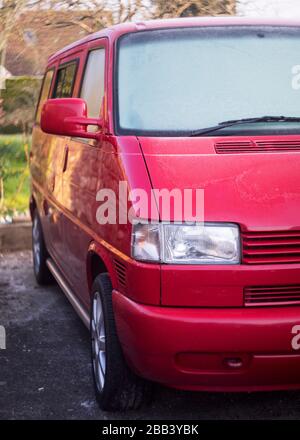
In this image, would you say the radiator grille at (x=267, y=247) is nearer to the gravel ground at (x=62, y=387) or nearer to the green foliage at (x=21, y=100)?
the gravel ground at (x=62, y=387)

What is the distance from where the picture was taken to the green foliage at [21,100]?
34.9 ft

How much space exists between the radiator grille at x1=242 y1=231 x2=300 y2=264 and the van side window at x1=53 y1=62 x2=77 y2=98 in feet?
8.33

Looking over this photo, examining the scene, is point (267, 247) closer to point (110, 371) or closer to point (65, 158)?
point (110, 371)

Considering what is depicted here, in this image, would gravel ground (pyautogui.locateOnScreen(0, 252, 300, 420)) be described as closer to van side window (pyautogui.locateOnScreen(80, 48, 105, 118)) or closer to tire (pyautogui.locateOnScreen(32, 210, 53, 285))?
tire (pyautogui.locateOnScreen(32, 210, 53, 285))

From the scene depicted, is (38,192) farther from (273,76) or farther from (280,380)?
(280,380)

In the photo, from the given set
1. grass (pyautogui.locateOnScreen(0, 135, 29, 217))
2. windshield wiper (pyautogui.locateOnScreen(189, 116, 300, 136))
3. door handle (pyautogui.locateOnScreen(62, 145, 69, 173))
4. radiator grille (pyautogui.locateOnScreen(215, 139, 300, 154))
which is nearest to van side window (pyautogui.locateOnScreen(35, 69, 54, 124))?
door handle (pyautogui.locateOnScreen(62, 145, 69, 173))

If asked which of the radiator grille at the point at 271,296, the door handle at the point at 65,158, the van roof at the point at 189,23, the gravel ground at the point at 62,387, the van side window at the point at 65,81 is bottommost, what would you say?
the gravel ground at the point at 62,387

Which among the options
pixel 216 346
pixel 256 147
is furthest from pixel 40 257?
pixel 216 346

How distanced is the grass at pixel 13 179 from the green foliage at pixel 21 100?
0.31m

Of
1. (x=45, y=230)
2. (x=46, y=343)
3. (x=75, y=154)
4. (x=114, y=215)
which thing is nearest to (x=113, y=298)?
(x=114, y=215)

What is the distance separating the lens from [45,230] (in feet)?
21.5

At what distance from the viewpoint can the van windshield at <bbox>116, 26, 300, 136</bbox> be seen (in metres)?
4.11

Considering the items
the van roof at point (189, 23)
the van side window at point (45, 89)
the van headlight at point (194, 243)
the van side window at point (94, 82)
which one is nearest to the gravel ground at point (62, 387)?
the van headlight at point (194, 243)
